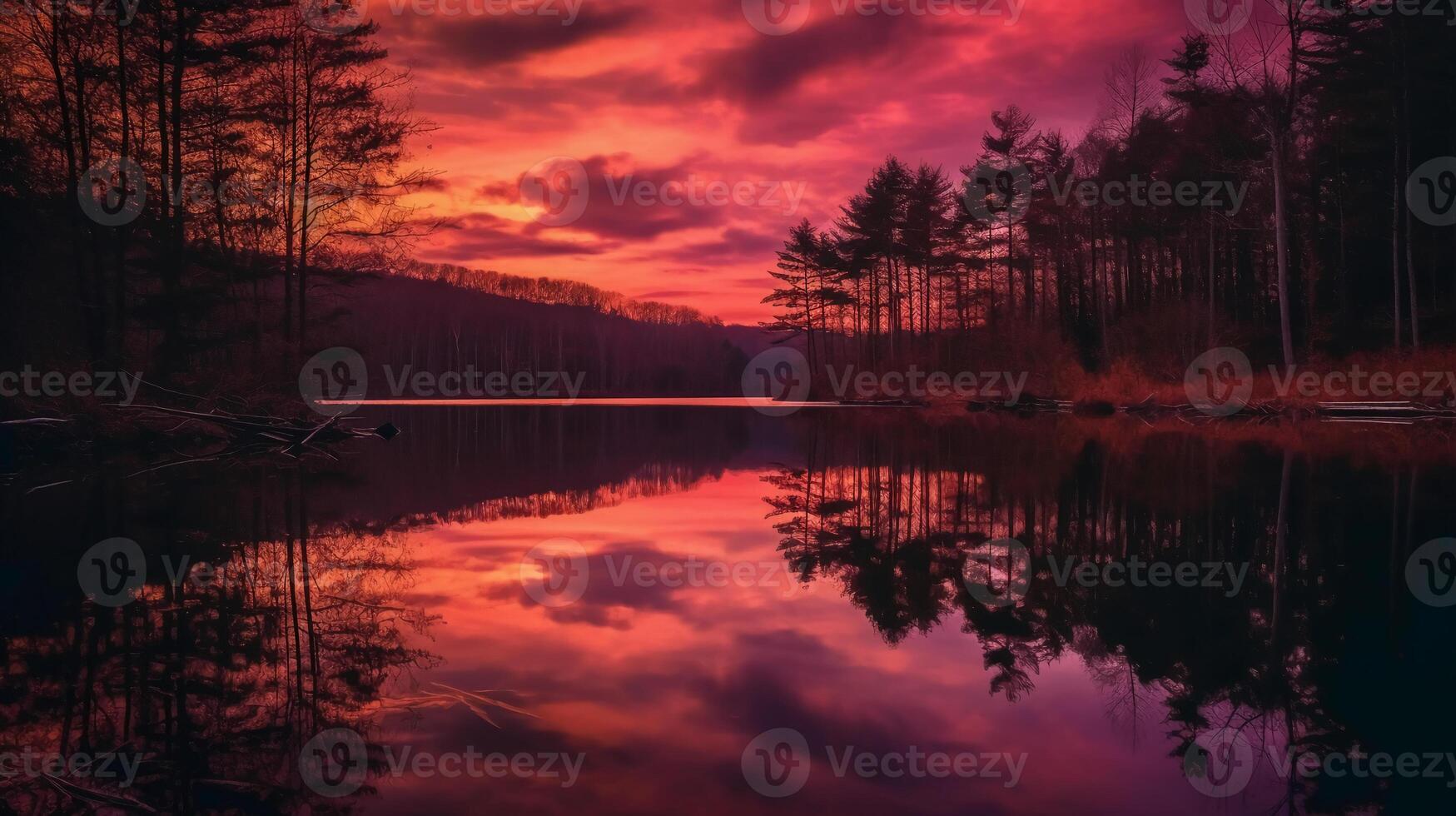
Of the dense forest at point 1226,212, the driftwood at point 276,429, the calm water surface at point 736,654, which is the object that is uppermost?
the dense forest at point 1226,212

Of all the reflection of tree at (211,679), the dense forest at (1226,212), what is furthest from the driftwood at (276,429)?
the dense forest at (1226,212)

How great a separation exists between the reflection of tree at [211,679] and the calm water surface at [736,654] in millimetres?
23

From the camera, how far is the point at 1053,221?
46938mm

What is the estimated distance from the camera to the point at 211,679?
155 inches

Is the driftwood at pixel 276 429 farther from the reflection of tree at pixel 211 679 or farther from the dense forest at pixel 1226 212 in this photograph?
the dense forest at pixel 1226 212

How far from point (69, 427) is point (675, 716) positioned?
62.2 ft

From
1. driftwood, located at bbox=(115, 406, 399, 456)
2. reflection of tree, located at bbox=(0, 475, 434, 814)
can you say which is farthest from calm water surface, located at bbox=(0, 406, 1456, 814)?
driftwood, located at bbox=(115, 406, 399, 456)

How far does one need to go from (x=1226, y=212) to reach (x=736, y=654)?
1654 inches

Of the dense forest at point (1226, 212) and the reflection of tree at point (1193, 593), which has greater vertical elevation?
the dense forest at point (1226, 212)

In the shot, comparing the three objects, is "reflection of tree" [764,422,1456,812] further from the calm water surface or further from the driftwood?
the driftwood

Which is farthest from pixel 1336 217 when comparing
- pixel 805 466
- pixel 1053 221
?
pixel 805 466

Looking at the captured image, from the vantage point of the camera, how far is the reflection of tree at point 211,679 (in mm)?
2883

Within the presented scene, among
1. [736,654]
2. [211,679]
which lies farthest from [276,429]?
[736,654]

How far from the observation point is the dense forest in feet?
95.0
